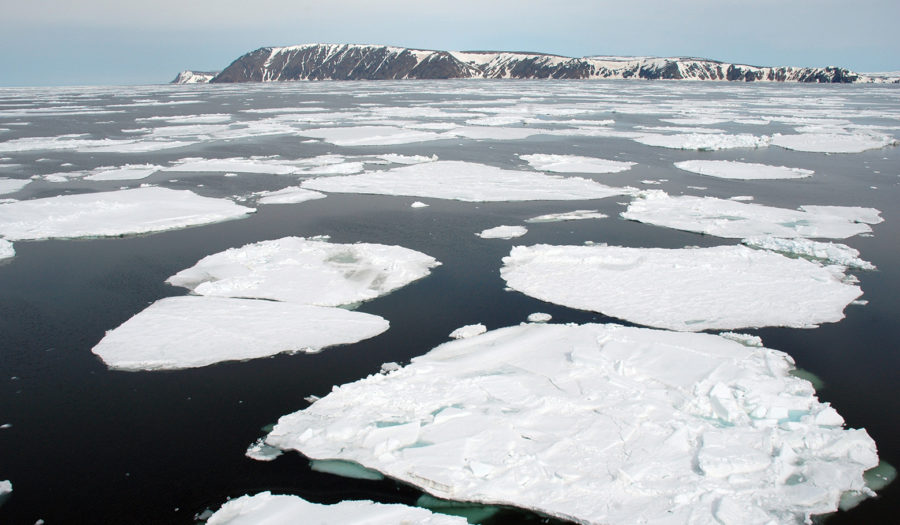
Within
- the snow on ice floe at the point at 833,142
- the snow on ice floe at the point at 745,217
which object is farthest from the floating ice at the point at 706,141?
the snow on ice floe at the point at 745,217

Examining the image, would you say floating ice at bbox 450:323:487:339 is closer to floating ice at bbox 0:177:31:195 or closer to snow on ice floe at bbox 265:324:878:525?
snow on ice floe at bbox 265:324:878:525

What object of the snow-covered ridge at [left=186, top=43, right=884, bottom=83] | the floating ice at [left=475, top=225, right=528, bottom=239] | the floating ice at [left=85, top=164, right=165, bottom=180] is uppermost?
the snow-covered ridge at [left=186, top=43, right=884, bottom=83]

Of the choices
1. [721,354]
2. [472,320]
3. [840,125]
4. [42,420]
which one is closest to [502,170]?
[472,320]

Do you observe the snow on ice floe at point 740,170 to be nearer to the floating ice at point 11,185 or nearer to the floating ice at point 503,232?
the floating ice at point 503,232

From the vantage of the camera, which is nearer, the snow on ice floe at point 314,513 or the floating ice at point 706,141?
the snow on ice floe at point 314,513

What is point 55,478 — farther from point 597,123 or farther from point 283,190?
point 597,123

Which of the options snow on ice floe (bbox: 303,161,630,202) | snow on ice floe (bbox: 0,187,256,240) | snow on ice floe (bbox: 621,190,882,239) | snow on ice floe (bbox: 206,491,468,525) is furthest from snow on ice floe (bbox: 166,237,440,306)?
snow on ice floe (bbox: 621,190,882,239)

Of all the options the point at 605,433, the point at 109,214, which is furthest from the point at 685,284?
the point at 109,214
